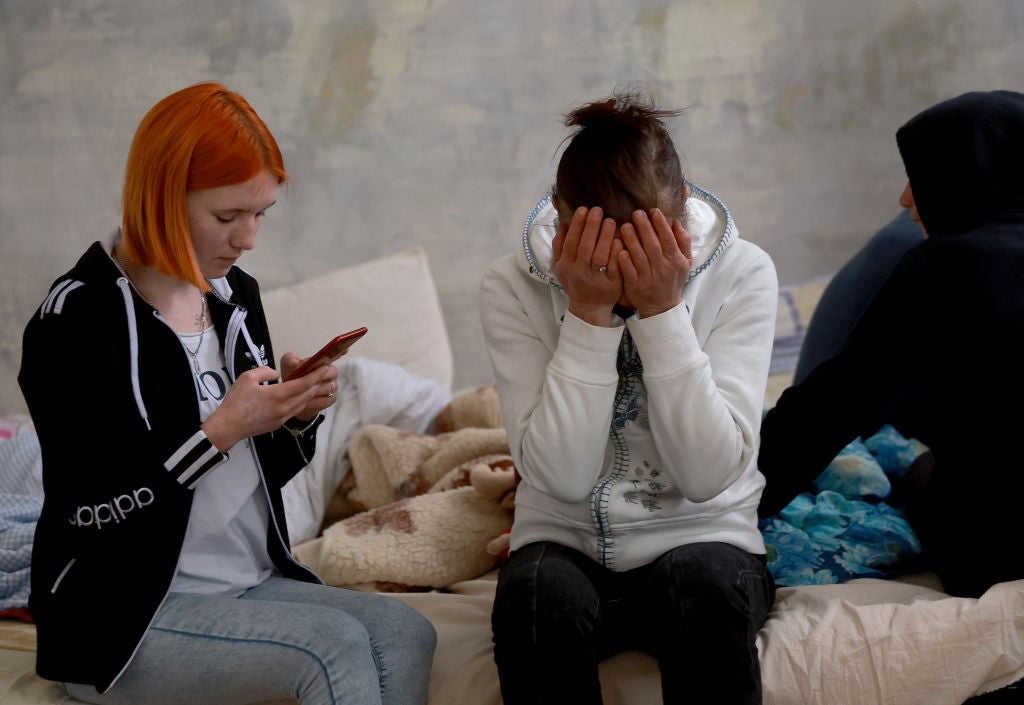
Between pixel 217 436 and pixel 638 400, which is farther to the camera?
Result: pixel 638 400

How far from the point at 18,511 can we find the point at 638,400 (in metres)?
1.13

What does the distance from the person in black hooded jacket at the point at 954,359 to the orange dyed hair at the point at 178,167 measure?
87 centimetres

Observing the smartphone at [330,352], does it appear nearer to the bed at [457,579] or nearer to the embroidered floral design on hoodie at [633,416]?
the embroidered floral design on hoodie at [633,416]

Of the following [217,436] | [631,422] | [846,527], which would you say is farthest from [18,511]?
[846,527]

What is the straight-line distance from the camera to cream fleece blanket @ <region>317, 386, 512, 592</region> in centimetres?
165

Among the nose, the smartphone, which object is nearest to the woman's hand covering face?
the smartphone

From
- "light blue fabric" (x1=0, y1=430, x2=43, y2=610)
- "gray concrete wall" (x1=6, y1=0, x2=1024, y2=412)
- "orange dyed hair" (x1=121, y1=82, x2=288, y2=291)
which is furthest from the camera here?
"gray concrete wall" (x1=6, y1=0, x2=1024, y2=412)

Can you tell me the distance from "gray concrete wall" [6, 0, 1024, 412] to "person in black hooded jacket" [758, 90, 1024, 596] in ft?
4.55

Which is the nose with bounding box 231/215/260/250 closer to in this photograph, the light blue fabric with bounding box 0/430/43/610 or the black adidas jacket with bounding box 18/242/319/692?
the black adidas jacket with bounding box 18/242/319/692

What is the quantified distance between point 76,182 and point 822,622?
228cm

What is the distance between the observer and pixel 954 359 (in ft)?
4.40

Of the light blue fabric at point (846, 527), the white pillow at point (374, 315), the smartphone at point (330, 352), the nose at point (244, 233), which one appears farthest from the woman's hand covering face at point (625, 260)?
the white pillow at point (374, 315)

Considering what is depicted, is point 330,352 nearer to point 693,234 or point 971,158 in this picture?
point 693,234

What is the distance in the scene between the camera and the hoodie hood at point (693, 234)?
129 centimetres
